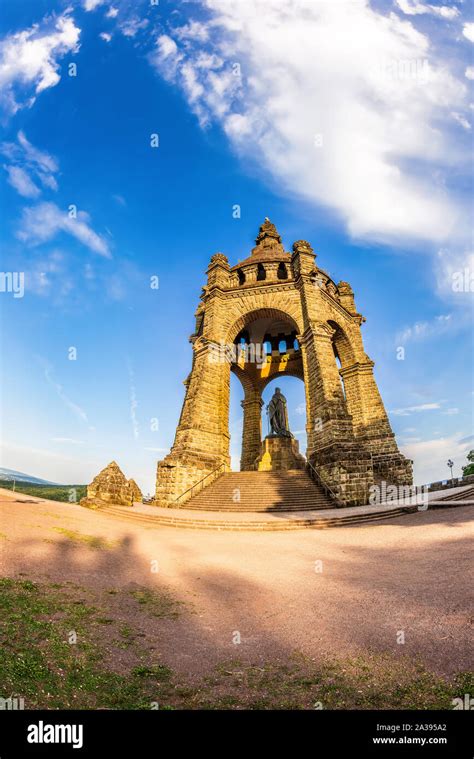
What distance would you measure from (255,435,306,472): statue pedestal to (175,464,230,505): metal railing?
3704mm

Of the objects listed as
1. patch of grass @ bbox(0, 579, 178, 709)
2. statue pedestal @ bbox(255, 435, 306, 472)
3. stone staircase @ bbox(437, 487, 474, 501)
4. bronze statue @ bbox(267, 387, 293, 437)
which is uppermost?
bronze statue @ bbox(267, 387, 293, 437)

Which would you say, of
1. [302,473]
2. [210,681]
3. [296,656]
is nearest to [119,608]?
[210,681]

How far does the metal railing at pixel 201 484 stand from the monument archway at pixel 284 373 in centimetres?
11

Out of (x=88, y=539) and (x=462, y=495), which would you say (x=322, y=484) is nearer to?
(x=462, y=495)

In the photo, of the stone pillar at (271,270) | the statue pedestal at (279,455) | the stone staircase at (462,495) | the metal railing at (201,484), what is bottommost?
the stone staircase at (462,495)

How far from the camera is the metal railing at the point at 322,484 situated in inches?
565

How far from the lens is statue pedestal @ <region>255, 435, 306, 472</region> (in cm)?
2206

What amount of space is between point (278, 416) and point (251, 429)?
12.0 feet

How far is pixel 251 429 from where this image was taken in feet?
88.3

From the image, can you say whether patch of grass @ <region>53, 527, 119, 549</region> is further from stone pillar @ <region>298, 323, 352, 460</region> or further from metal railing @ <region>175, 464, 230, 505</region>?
stone pillar @ <region>298, 323, 352, 460</region>

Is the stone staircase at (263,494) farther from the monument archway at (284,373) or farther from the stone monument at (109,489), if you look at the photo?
the stone monument at (109,489)

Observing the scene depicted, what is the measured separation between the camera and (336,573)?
212 inches

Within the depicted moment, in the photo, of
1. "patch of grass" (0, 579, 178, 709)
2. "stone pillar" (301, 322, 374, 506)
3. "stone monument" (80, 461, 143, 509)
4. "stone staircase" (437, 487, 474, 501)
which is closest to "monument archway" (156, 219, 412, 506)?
"stone pillar" (301, 322, 374, 506)

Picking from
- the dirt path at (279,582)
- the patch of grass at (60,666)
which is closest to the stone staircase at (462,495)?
the dirt path at (279,582)
